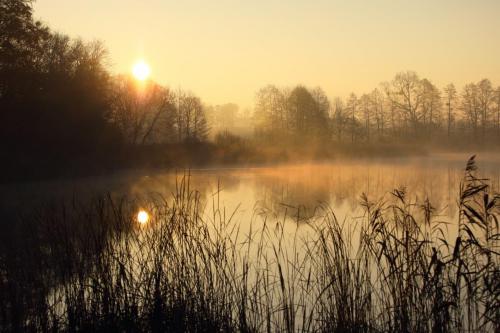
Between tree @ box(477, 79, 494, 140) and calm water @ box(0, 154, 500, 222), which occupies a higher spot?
tree @ box(477, 79, 494, 140)

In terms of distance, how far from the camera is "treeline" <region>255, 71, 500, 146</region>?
46.6m

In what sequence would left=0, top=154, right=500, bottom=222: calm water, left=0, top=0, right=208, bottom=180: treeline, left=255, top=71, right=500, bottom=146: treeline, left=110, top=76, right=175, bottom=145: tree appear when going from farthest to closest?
left=255, top=71, right=500, bottom=146: treeline < left=110, top=76, right=175, bottom=145: tree < left=0, top=0, right=208, bottom=180: treeline < left=0, top=154, right=500, bottom=222: calm water

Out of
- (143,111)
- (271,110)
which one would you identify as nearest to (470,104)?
(271,110)

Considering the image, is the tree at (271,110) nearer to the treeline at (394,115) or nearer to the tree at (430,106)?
the treeline at (394,115)

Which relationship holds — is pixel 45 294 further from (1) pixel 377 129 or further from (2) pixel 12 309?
(1) pixel 377 129

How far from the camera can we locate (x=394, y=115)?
56.1m

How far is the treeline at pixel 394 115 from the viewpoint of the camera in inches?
1833

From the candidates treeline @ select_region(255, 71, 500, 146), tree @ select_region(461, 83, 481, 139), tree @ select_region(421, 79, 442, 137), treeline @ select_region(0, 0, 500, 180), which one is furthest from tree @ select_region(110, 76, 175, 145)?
tree @ select_region(461, 83, 481, 139)

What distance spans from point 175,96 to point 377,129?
24.3m

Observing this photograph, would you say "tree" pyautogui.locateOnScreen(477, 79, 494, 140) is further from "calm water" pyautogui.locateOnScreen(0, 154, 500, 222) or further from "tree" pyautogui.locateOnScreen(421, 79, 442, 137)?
"calm water" pyautogui.locateOnScreen(0, 154, 500, 222)

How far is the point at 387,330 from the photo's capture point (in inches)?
155

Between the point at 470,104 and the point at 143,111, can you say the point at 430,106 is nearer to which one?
the point at 470,104

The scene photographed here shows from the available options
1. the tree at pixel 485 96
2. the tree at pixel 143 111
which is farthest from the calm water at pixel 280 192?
the tree at pixel 485 96

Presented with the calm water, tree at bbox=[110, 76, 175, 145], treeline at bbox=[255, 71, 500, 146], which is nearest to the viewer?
the calm water
